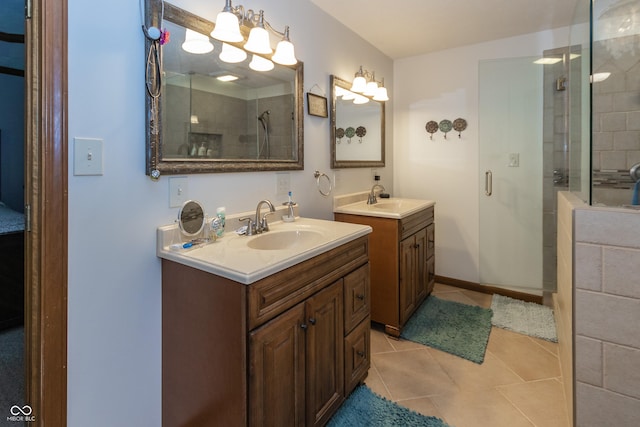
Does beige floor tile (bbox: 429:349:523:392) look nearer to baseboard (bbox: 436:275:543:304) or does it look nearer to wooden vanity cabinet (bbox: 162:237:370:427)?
wooden vanity cabinet (bbox: 162:237:370:427)

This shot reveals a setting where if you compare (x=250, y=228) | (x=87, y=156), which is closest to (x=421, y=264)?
(x=250, y=228)

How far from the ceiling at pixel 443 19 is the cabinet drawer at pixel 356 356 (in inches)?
80.6

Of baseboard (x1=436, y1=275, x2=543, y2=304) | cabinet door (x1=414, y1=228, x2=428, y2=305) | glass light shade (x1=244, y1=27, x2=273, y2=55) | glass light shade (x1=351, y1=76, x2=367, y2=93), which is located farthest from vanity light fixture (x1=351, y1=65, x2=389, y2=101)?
baseboard (x1=436, y1=275, x2=543, y2=304)

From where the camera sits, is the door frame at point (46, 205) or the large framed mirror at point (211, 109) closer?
the door frame at point (46, 205)

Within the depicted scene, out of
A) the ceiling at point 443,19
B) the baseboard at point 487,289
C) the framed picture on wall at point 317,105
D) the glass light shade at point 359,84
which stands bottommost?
the baseboard at point 487,289

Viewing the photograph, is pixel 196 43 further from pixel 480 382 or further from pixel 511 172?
pixel 511 172

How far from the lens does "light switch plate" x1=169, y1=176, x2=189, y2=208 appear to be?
137 centimetres

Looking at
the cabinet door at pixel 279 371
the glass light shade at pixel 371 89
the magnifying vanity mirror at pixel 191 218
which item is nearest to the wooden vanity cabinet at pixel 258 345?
the cabinet door at pixel 279 371

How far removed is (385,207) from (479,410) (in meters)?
1.56

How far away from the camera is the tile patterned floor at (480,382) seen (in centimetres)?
156

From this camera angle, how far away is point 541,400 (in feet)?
5.42

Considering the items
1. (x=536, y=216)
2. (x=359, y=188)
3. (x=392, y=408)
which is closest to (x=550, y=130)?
(x=536, y=216)

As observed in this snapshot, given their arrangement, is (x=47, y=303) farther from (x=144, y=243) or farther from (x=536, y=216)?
(x=536, y=216)

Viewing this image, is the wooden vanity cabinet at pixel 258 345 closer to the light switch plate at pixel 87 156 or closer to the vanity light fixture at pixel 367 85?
the light switch plate at pixel 87 156
